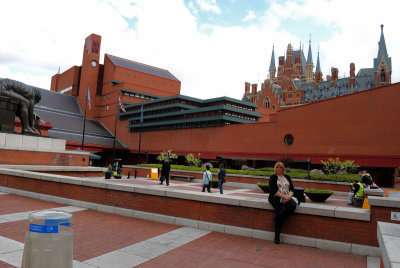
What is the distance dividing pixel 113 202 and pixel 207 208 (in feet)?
11.3

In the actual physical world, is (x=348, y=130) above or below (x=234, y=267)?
above

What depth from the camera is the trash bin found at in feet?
9.55

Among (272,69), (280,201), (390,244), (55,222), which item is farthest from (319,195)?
(272,69)

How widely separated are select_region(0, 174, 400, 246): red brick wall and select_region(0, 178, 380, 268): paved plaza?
13.8 inches

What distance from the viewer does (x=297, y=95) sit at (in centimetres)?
9312

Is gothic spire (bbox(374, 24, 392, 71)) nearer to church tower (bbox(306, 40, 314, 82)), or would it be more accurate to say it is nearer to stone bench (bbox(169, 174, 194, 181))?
church tower (bbox(306, 40, 314, 82))

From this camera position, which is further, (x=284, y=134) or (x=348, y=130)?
(x=284, y=134)

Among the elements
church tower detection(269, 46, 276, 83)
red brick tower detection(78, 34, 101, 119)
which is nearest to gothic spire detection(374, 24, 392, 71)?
church tower detection(269, 46, 276, 83)

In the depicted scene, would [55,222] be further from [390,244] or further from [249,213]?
[249,213]

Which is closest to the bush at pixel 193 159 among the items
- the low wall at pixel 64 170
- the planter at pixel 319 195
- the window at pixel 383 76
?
the low wall at pixel 64 170

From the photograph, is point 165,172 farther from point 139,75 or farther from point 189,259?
point 139,75

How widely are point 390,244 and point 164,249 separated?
13.8 feet

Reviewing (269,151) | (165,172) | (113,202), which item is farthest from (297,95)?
(113,202)

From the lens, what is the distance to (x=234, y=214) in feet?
23.9
